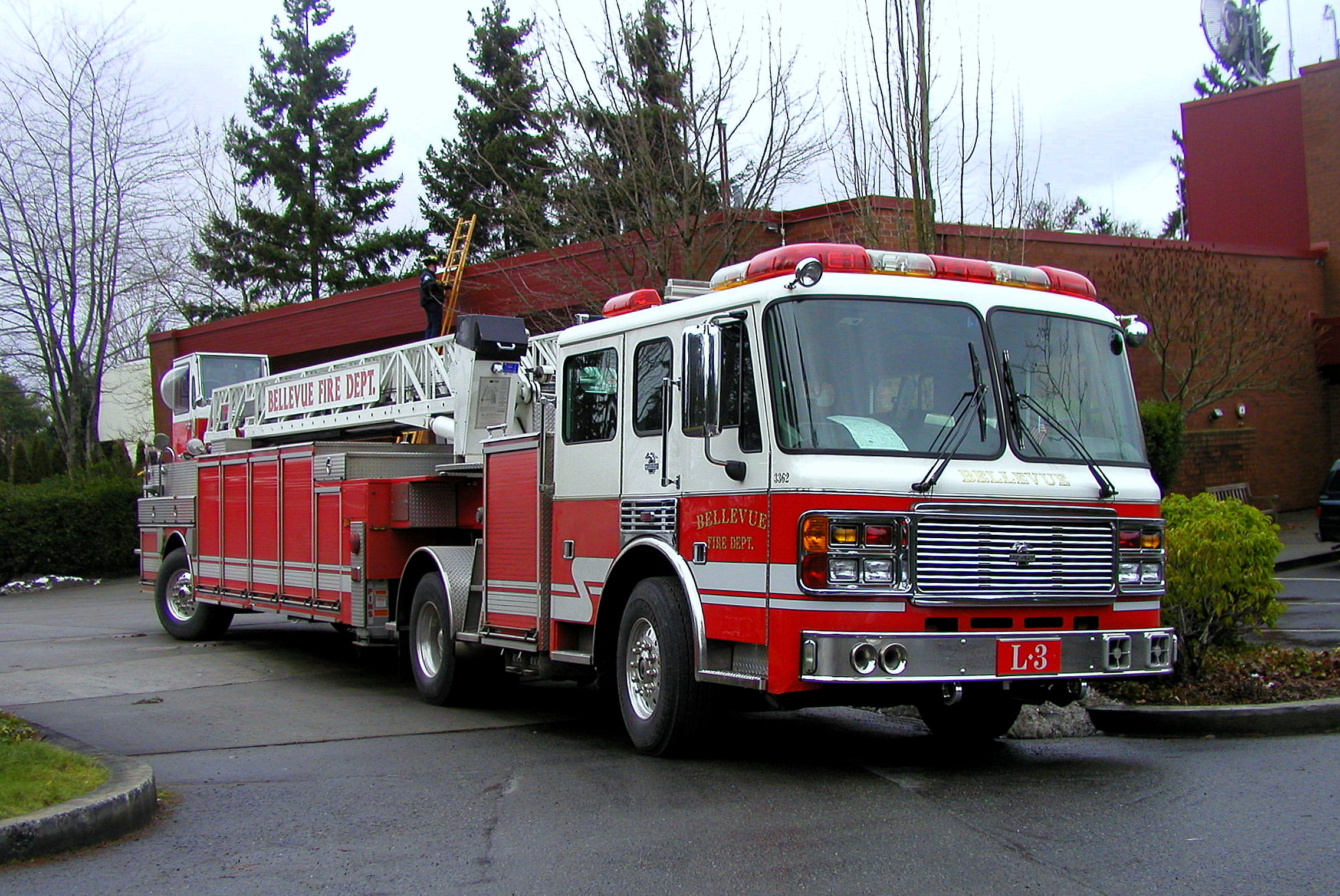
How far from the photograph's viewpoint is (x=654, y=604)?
310 inches

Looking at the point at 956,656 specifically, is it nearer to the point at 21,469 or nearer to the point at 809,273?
the point at 809,273

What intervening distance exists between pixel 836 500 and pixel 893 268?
1.58m

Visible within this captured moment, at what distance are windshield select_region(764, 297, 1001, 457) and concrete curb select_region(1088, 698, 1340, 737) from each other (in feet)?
8.49

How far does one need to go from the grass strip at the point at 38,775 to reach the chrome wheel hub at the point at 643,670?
294 cm

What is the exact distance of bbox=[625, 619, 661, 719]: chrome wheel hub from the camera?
26.1 feet

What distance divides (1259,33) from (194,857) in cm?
3933

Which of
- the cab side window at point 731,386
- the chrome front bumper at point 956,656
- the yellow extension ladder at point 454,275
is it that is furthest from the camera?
the yellow extension ladder at point 454,275

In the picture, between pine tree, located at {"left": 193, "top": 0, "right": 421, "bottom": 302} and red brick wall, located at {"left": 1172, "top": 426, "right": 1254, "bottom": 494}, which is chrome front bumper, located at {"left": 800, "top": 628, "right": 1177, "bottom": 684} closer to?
red brick wall, located at {"left": 1172, "top": 426, "right": 1254, "bottom": 494}

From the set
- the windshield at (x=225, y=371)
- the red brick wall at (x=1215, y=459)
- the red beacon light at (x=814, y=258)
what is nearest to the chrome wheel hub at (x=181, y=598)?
the windshield at (x=225, y=371)

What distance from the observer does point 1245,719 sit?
8430 mm

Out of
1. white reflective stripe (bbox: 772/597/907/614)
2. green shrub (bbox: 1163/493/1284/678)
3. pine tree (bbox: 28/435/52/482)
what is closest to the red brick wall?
green shrub (bbox: 1163/493/1284/678)

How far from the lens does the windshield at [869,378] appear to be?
7105 mm

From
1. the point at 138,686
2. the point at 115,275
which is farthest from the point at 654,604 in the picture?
the point at 115,275

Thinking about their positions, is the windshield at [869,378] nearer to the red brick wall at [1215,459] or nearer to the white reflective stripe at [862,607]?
the white reflective stripe at [862,607]
